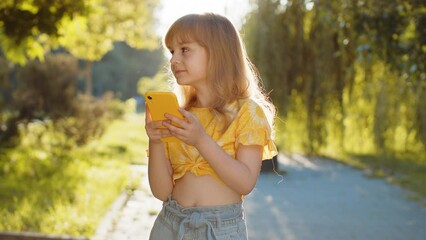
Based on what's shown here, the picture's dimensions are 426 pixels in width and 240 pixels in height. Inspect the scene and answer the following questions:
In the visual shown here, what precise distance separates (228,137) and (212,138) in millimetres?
60

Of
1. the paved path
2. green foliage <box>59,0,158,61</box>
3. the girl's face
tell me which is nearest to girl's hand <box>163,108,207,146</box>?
the girl's face

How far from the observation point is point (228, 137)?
244 centimetres

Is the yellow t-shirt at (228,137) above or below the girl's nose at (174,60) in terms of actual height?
below

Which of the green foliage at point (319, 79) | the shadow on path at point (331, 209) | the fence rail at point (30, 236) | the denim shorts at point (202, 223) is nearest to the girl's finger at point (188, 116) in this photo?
the denim shorts at point (202, 223)

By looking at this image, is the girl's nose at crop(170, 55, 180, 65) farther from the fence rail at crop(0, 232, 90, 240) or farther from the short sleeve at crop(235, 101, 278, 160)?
the fence rail at crop(0, 232, 90, 240)

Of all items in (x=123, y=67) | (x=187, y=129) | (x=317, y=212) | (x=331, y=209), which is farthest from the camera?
(x=123, y=67)

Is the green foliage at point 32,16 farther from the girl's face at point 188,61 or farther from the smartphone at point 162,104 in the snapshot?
the smartphone at point 162,104

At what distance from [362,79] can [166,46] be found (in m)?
10.5

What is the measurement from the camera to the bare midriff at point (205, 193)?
2.44 m

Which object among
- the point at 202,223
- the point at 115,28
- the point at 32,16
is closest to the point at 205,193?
the point at 202,223

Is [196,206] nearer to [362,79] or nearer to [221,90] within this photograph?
[221,90]

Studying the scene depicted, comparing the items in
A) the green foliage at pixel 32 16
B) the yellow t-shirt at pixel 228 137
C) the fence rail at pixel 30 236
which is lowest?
the fence rail at pixel 30 236

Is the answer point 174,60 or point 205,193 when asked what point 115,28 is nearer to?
point 174,60

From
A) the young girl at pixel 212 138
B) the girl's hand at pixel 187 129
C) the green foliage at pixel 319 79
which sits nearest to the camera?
the girl's hand at pixel 187 129
